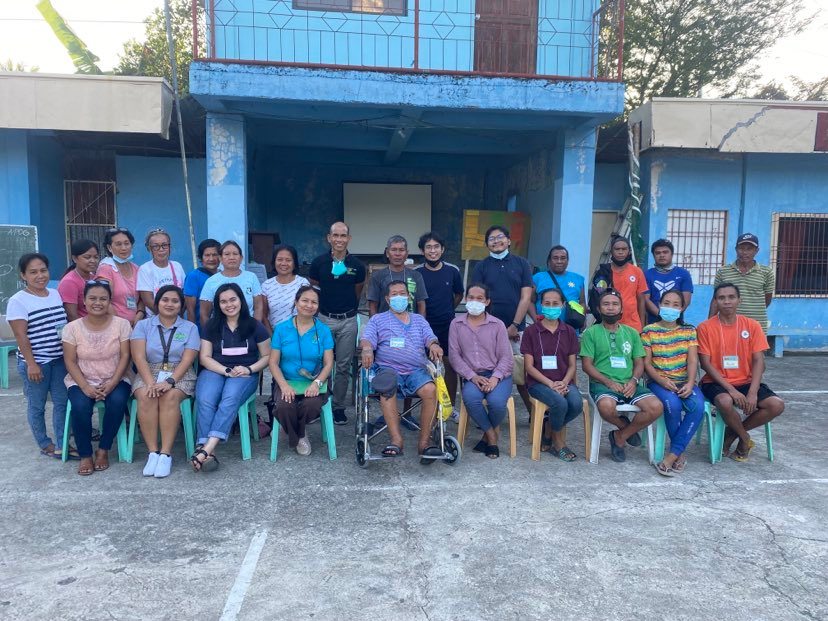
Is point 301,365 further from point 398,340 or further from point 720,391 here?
point 720,391

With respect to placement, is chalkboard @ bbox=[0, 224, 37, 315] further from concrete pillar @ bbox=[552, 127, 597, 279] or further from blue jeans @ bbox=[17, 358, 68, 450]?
concrete pillar @ bbox=[552, 127, 597, 279]

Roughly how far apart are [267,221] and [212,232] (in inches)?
181

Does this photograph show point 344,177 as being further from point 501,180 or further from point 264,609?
point 264,609

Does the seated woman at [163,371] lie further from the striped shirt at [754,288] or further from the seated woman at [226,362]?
the striped shirt at [754,288]

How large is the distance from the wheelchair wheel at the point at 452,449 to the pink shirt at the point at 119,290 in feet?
8.65

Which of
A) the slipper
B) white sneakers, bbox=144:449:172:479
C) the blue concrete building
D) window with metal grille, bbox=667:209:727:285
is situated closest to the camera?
white sneakers, bbox=144:449:172:479

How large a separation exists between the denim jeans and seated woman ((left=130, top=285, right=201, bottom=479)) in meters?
0.12

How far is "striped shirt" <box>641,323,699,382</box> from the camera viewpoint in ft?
15.0

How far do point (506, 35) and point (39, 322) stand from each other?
6.80 m

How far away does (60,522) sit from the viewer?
3.42m

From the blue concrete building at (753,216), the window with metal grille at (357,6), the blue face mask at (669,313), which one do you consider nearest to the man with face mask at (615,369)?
the blue face mask at (669,313)

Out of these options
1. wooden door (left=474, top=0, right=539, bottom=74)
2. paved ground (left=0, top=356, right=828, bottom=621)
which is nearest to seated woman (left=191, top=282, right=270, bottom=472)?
paved ground (left=0, top=356, right=828, bottom=621)

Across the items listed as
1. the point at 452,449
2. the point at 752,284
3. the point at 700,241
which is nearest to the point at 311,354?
the point at 452,449

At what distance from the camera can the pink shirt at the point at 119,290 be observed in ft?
15.6
